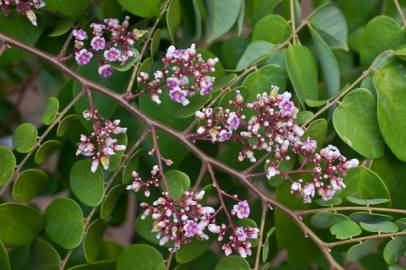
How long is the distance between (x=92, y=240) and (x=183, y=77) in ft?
0.76

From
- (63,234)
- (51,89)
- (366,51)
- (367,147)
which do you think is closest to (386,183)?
(367,147)

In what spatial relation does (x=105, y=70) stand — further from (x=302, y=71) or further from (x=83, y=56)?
(x=302, y=71)

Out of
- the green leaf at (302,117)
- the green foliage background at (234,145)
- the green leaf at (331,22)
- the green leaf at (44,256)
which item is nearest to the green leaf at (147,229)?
the green foliage background at (234,145)

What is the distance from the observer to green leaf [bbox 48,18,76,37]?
2.85ft

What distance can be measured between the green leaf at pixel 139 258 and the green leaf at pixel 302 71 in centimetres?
25

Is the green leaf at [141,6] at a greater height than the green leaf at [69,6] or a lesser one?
greater

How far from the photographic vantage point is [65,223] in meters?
0.80

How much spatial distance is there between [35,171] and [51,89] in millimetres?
666

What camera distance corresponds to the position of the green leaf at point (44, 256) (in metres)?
0.82

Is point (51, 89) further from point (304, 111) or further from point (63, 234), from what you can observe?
point (304, 111)

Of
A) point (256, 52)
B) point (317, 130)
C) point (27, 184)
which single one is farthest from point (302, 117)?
point (27, 184)

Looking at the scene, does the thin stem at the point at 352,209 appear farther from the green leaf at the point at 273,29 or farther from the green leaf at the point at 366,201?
the green leaf at the point at 273,29

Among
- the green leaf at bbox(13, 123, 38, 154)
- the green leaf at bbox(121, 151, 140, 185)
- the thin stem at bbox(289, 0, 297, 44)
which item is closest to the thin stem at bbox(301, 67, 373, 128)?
the thin stem at bbox(289, 0, 297, 44)

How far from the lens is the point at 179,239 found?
0.72m
